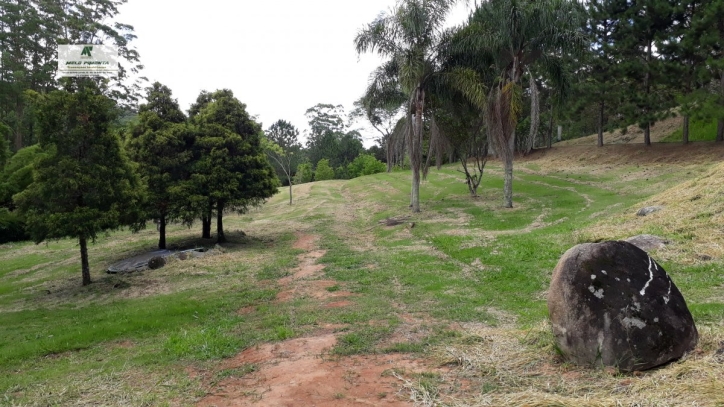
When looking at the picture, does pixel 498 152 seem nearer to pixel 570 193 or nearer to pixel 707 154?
pixel 570 193

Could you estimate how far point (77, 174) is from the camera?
14734mm

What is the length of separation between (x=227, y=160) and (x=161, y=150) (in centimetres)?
302

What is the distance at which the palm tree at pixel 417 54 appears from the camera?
915 inches

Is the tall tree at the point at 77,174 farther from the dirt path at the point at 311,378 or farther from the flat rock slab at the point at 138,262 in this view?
the dirt path at the point at 311,378

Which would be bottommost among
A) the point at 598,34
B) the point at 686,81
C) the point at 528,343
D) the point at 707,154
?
the point at 528,343

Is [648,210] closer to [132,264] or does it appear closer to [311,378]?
[311,378]

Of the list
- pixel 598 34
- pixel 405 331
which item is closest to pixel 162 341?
pixel 405 331

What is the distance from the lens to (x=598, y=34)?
36188 millimetres

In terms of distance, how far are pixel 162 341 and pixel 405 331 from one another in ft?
15.9

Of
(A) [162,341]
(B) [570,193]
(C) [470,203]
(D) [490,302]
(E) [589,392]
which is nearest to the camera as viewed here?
(E) [589,392]

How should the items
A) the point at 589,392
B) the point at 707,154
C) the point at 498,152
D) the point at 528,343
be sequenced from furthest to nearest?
the point at 707,154 < the point at 498,152 < the point at 528,343 < the point at 589,392

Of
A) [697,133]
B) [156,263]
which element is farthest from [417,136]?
[697,133]

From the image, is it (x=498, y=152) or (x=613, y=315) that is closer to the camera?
(x=613, y=315)

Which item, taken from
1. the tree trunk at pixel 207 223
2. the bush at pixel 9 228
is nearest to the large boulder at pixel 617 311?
the tree trunk at pixel 207 223
